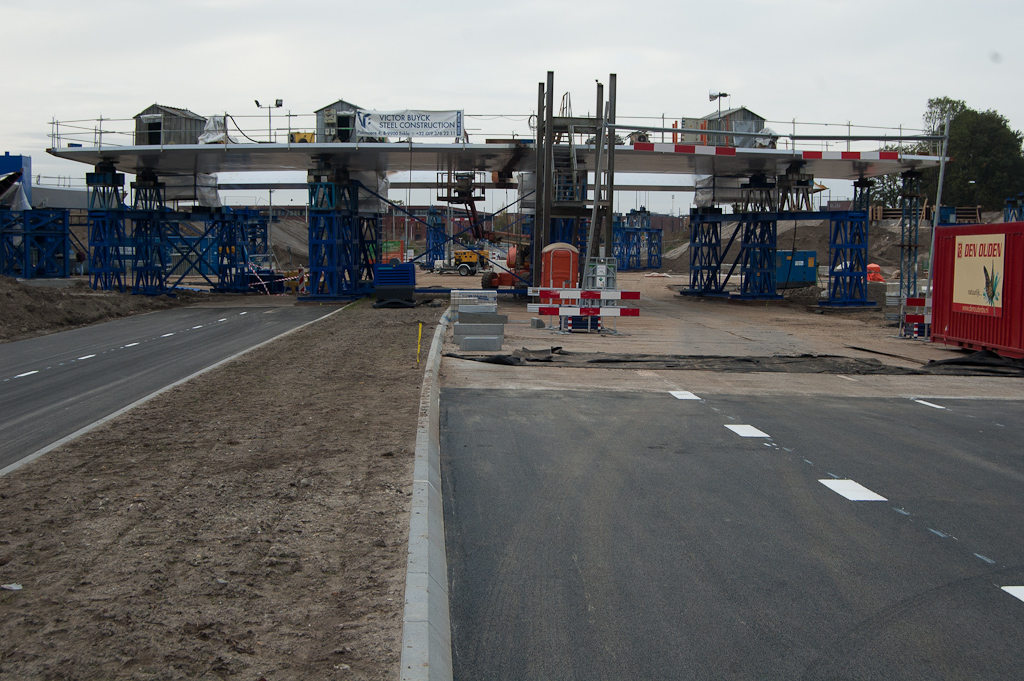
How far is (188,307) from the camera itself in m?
33.8

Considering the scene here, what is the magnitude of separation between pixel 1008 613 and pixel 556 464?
416cm

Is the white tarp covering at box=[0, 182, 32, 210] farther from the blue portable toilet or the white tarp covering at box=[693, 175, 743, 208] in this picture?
the blue portable toilet

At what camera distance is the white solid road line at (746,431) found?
31.6 feet

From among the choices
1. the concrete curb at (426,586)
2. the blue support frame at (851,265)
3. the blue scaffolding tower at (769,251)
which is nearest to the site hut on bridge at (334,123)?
the blue scaffolding tower at (769,251)

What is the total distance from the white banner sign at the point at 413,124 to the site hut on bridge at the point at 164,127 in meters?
7.44

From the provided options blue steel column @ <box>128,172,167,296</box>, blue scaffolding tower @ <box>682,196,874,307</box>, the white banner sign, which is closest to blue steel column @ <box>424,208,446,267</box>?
the white banner sign

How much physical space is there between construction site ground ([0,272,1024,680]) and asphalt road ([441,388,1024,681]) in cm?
61

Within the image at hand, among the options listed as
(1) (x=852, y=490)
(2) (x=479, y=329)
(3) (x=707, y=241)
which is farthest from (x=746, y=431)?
(3) (x=707, y=241)

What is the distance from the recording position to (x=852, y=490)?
24.2ft

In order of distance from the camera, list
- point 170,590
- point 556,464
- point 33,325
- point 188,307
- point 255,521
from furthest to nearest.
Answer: point 188,307 → point 33,325 → point 556,464 → point 255,521 → point 170,590

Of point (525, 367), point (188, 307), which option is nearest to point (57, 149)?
point (188, 307)

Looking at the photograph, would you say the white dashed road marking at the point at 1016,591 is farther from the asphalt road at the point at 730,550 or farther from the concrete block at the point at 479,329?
the concrete block at the point at 479,329

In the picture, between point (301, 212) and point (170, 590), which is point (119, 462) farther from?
point (301, 212)

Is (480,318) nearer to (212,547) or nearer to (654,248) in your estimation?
(212,547)
